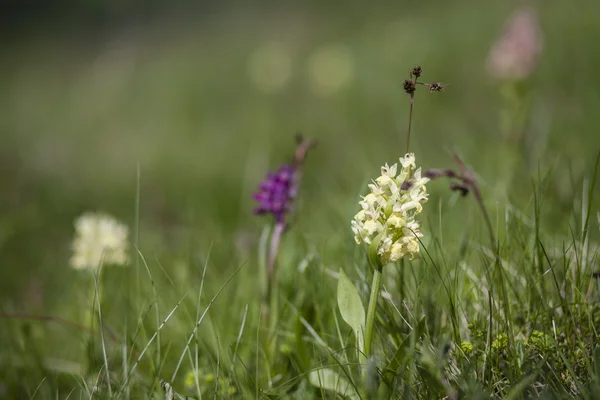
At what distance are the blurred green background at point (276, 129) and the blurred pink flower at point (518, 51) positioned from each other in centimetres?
17

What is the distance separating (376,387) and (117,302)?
5.40ft

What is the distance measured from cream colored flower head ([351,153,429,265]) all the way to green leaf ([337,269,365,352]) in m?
0.11

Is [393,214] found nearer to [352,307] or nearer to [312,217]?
[352,307]

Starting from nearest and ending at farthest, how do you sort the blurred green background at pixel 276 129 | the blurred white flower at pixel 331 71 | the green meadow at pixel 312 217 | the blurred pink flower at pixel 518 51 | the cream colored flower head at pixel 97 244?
the green meadow at pixel 312 217, the cream colored flower head at pixel 97 244, the blurred green background at pixel 276 129, the blurred pink flower at pixel 518 51, the blurred white flower at pixel 331 71

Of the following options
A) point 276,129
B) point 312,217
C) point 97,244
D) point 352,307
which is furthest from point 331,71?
point 352,307

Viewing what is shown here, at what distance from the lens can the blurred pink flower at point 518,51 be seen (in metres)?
3.38

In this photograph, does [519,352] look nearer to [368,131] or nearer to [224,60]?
[368,131]

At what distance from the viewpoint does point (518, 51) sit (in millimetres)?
3426

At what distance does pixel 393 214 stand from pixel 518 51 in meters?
2.75

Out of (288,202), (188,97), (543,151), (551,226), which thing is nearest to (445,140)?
(543,151)

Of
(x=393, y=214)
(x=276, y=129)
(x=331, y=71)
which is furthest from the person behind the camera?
(x=331, y=71)

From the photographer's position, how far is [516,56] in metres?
3.41

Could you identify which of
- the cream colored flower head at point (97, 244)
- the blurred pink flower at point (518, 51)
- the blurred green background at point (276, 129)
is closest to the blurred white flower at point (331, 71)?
the blurred green background at point (276, 129)

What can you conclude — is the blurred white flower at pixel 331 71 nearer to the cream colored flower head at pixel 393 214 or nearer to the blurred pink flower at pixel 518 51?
the blurred pink flower at pixel 518 51
